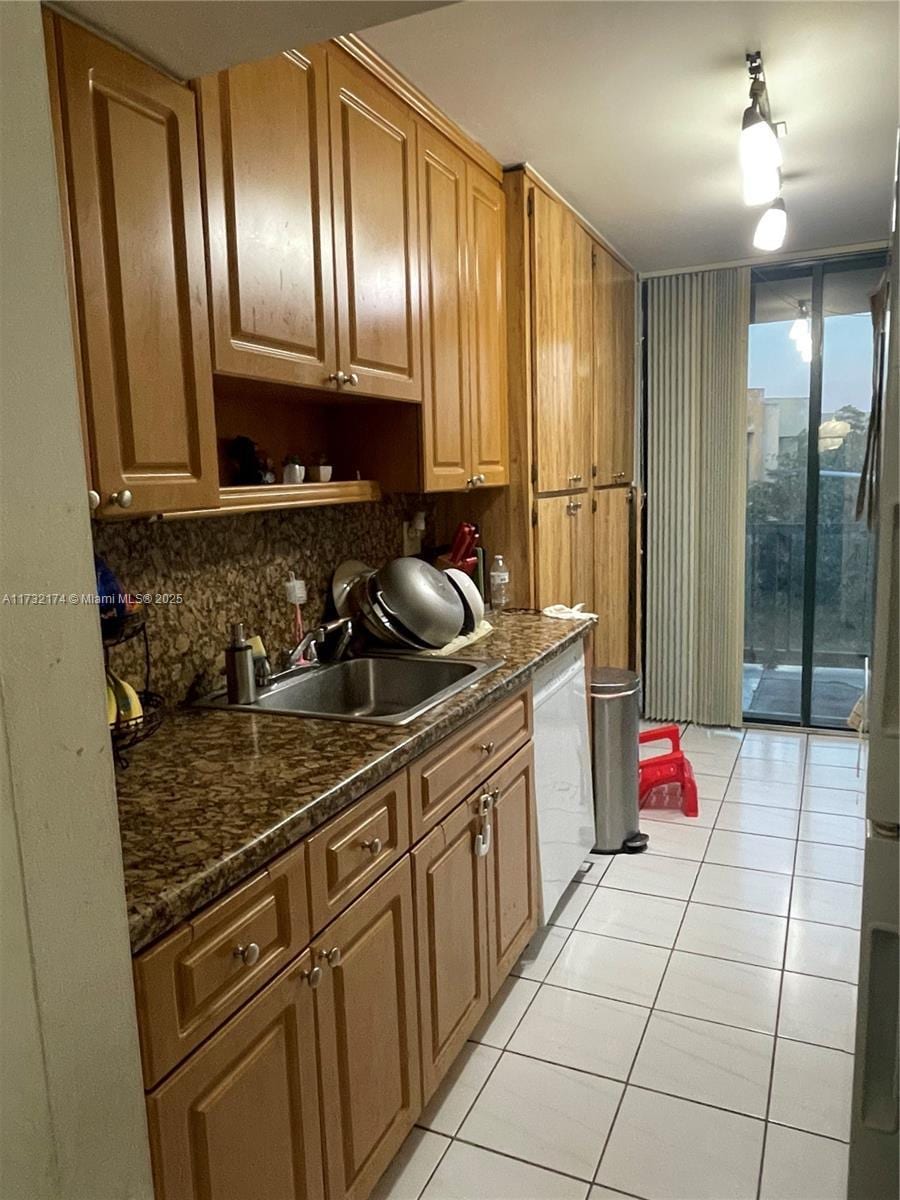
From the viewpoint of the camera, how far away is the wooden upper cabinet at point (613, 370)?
3504mm

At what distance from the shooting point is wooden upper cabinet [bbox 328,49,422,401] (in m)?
1.86

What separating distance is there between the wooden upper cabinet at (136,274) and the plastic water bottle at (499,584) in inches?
56.9

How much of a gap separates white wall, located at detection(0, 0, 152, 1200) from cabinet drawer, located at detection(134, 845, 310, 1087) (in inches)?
8.2

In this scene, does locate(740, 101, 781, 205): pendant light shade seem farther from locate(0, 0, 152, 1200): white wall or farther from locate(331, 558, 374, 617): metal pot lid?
locate(0, 0, 152, 1200): white wall

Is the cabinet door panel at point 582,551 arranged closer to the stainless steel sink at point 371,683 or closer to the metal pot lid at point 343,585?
the metal pot lid at point 343,585

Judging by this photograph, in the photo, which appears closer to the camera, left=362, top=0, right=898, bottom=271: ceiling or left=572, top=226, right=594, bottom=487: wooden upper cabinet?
left=362, top=0, right=898, bottom=271: ceiling

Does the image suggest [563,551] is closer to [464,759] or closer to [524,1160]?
[464,759]

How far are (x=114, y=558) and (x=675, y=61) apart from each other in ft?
5.83

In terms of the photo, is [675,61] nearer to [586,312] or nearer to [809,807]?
[586,312]

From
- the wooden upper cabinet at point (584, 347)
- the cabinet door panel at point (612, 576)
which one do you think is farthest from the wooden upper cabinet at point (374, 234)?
the cabinet door panel at point (612, 576)

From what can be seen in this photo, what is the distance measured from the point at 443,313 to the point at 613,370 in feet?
5.27

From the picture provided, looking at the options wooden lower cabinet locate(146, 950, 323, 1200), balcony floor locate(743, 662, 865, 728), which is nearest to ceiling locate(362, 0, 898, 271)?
wooden lower cabinet locate(146, 950, 323, 1200)

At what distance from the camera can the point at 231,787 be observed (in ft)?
4.42

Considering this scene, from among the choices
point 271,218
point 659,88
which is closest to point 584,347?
point 659,88
